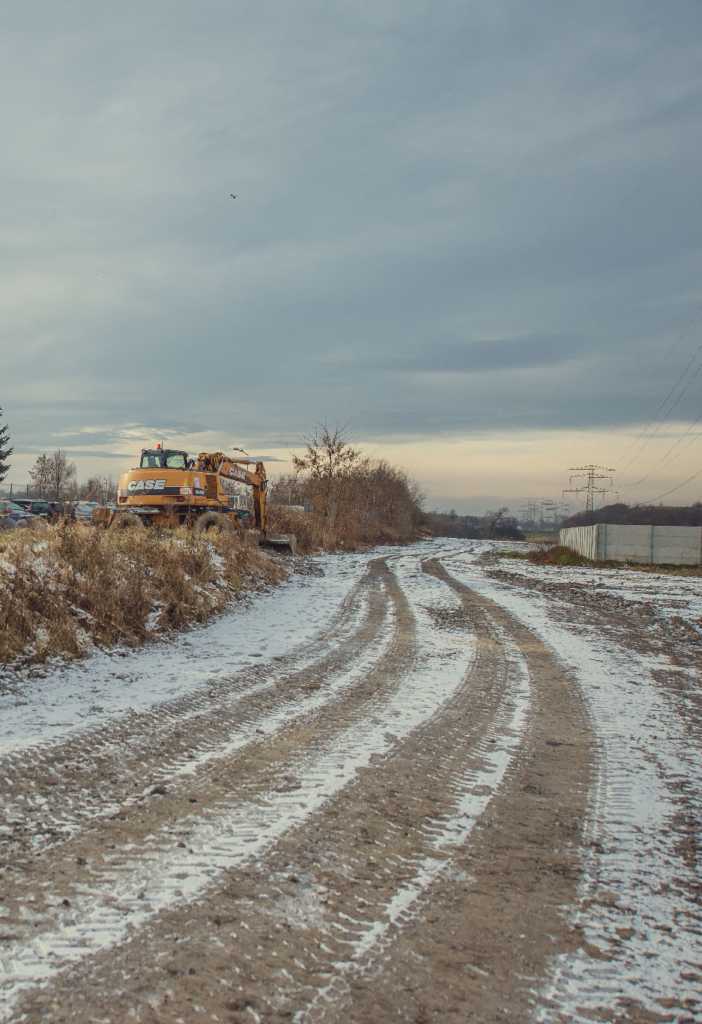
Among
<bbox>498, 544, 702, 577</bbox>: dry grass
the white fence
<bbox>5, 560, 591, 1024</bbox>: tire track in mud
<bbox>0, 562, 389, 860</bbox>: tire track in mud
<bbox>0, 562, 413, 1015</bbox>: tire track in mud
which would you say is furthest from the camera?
the white fence

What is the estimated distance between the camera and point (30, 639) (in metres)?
5.71

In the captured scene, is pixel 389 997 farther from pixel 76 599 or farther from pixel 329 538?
pixel 329 538

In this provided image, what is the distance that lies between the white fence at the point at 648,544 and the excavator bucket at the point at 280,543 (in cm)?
1515

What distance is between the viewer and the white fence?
89.0ft

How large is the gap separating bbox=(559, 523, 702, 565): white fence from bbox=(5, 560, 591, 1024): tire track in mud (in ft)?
→ 86.8

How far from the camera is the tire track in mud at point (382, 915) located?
1.80m

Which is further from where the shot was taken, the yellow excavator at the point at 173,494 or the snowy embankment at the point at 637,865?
the yellow excavator at the point at 173,494

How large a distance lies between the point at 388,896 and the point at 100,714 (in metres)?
2.89

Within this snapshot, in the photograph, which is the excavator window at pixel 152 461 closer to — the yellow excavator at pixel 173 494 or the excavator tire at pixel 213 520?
the yellow excavator at pixel 173 494

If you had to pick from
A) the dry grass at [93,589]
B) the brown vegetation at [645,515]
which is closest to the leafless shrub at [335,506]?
the dry grass at [93,589]

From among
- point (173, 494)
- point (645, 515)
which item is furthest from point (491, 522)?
point (173, 494)

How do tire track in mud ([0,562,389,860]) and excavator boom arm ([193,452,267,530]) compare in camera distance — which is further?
excavator boom arm ([193,452,267,530])

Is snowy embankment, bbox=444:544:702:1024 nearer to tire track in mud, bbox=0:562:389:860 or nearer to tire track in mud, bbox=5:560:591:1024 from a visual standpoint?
tire track in mud, bbox=5:560:591:1024

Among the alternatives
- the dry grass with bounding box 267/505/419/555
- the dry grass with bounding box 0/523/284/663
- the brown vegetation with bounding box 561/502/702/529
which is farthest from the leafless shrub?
Answer: the brown vegetation with bounding box 561/502/702/529
